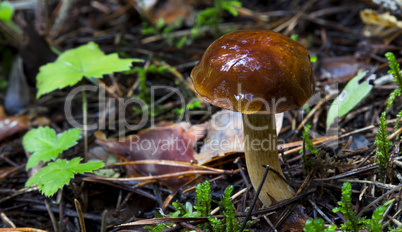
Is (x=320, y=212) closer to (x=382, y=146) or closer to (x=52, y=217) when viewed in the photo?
(x=382, y=146)

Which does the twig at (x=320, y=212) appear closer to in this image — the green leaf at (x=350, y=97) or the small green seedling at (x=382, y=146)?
the small green seedling at (x=382, y=146)

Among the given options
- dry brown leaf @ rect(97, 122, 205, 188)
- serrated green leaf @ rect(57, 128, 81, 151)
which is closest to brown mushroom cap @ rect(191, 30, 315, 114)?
dry brown leaf @ rect(97, 122, 205, 188)

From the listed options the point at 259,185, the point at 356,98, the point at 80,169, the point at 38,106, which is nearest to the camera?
the point at 259,185

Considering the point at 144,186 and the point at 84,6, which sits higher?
the point at 84,6

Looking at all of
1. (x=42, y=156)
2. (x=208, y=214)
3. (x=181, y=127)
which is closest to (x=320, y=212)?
(x=208, y=214)

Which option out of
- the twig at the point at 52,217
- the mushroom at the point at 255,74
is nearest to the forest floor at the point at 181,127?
the twig at the point at 52,217

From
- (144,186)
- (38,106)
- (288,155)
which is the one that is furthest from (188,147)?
(38,106)

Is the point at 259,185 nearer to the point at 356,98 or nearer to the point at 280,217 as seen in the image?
the point at 280,217
